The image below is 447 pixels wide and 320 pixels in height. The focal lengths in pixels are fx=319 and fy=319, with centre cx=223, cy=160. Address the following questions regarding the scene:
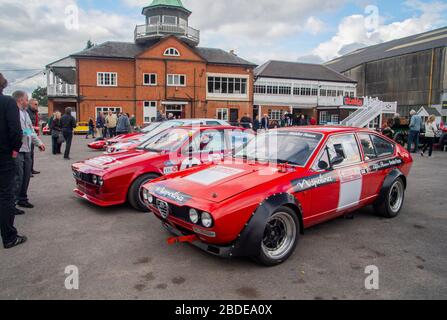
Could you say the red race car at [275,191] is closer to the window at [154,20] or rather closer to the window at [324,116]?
the window at [154,20]

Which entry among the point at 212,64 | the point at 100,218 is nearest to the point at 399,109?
the point at 212,64

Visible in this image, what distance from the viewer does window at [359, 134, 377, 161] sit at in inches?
194

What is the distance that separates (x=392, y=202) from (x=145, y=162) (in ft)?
14.0

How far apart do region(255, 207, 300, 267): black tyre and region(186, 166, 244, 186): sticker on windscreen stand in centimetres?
74

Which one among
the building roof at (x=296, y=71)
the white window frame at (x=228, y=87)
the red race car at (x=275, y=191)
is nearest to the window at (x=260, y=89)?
the building roof at (x=296, y=71)

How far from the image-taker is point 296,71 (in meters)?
43.3

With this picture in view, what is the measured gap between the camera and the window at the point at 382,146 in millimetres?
5231

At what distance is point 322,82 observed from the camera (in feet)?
142

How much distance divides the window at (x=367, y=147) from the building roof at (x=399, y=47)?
47191mm

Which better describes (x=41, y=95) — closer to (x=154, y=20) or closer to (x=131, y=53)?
(x=154, y=20)

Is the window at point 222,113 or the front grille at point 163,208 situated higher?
the window at point 222,113

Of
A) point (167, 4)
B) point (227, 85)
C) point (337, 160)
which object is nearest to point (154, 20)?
point (167, 4)
